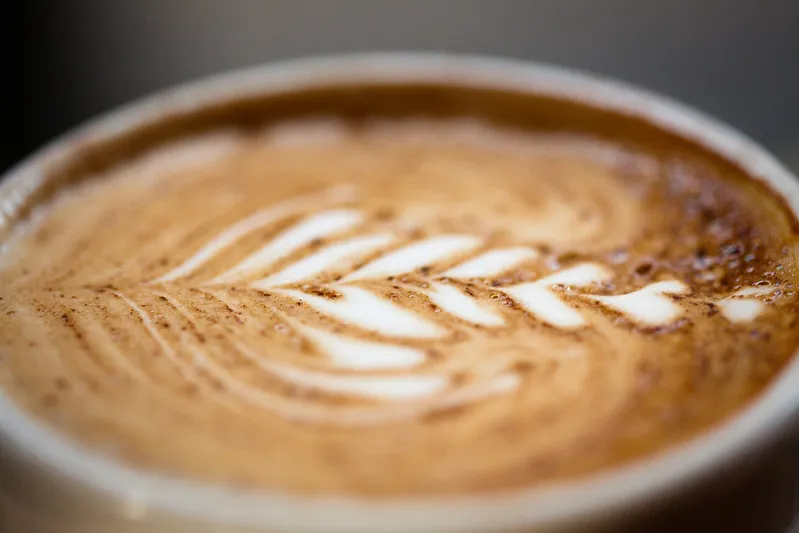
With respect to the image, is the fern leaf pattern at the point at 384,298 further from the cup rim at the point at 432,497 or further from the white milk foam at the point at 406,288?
the cup rim at the point at 432,497

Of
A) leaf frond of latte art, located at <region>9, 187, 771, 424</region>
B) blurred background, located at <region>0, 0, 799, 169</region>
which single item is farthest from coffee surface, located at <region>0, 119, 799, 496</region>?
blurred background, located at <region>0, 0, 799, 169</region>

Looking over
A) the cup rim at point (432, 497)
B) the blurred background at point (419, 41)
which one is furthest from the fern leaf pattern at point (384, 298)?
the blurred background at point (419, 41)

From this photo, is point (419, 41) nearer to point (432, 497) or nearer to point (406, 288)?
point (406, 288)

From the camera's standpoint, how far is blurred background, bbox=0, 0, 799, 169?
245 cm

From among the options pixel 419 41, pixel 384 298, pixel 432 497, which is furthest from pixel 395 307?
pixel 419 41

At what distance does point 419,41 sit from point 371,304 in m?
1.70

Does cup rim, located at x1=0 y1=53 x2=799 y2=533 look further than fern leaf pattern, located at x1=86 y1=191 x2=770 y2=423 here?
No

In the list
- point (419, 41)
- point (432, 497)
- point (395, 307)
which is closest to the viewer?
point (432, 497)

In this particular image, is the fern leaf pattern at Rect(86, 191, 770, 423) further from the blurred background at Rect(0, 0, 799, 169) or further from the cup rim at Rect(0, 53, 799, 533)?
the blurred background at Rect(0, 0, 799, 169)

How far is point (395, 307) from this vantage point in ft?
3.05

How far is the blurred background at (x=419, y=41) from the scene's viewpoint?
2445 millimetres

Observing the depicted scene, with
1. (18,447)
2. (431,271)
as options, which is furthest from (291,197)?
(18,447)

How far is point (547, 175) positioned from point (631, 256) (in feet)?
0.82

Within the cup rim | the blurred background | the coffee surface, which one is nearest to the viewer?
the cup rim
